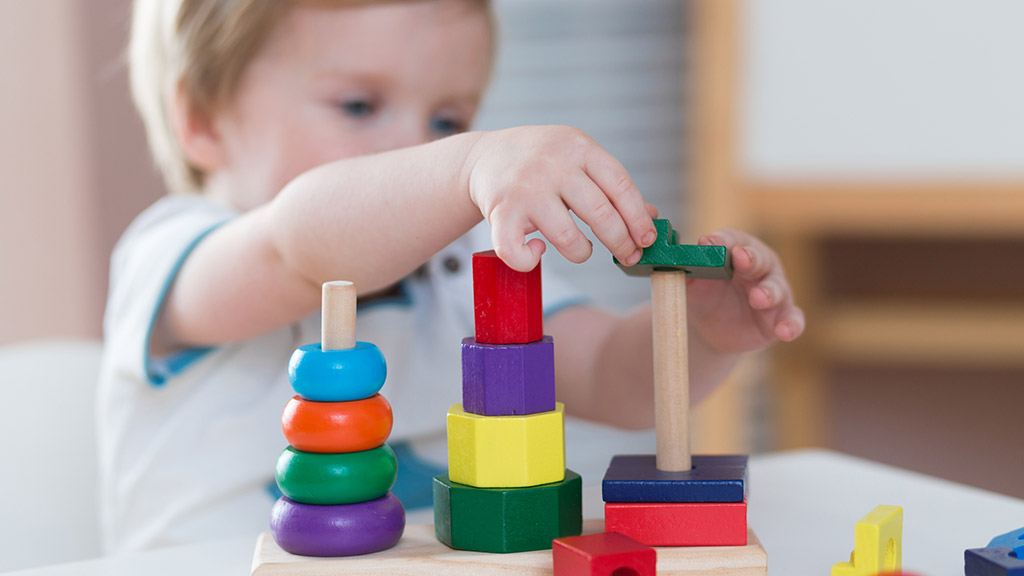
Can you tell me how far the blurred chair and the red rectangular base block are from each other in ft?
1.52

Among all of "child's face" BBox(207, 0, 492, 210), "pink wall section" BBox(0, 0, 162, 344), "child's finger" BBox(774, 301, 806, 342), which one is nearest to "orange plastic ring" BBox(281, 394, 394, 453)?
"child's finger" BBox(774, 301, 806, 342)

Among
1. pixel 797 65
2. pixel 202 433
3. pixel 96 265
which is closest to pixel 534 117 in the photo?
pixel 797 65

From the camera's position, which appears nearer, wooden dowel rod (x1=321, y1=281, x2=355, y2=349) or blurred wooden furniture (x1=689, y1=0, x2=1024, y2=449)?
wooden dowel rod (x1=321, y1=281, x2=355, y2=349)

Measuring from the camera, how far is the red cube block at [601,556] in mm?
377

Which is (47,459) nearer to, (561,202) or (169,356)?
(169,356)

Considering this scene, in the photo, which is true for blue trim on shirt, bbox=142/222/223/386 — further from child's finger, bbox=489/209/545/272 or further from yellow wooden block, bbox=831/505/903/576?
yellow wooden block, bbox=831/505/903/576

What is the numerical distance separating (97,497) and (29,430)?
72 mm

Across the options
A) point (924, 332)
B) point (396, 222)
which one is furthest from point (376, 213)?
point (924, 332)

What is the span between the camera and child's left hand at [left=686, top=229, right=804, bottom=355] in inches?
20.2

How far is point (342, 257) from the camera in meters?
0.53

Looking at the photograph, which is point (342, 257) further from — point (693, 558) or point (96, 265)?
point (96, 265)

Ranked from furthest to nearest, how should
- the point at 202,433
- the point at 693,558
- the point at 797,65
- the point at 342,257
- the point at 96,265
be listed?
the point at 96,265 < the point at 797,65 < the point at 202,433 < the point at 342,257 < the point at 693,558

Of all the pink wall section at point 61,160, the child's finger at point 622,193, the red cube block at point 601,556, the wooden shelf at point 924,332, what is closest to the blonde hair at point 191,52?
the child's finger at point 622,193

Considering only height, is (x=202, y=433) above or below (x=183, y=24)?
below
